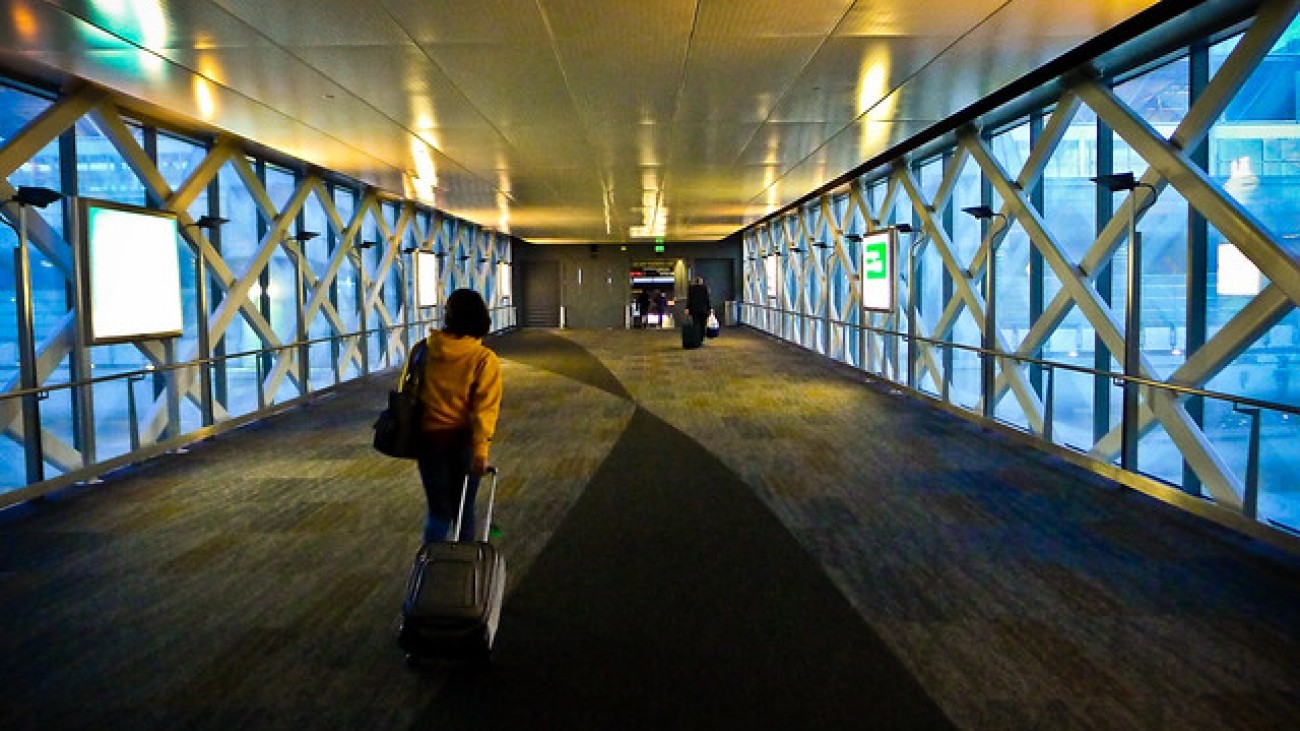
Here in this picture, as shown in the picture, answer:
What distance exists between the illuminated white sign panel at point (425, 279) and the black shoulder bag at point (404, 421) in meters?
14.3

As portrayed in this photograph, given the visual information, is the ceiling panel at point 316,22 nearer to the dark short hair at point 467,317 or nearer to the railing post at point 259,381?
the dark short hair at point 467,317

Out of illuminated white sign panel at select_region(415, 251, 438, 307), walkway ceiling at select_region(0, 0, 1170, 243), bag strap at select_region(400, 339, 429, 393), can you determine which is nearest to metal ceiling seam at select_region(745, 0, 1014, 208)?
walkway ceiling at select_region(0, 0, 1170, 243)

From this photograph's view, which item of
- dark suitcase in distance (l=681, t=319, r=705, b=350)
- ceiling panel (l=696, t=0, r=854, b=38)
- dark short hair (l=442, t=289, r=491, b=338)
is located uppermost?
ceiling panel (l=696, t=0, r=854, b=38)

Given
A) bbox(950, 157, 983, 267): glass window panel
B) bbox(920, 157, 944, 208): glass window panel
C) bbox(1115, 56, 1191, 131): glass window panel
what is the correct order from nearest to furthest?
bbox(1115, 56, 1191, 131): glass window panel < bbox(950, 157, 983, 267): glass window panel < bbox(920, 157, 944, 208): glass window panel

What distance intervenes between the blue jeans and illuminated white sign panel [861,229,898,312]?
9292 mm

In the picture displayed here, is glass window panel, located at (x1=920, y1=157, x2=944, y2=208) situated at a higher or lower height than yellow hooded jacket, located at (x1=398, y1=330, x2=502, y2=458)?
higher

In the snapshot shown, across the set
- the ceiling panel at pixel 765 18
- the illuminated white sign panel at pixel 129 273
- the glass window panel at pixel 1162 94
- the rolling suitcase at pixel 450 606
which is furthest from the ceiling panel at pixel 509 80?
the glass window panel at pixel 1162 94

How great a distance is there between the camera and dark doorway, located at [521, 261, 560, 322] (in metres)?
34.1

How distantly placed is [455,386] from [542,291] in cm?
3067

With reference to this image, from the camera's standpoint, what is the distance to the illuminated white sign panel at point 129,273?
7.09 m

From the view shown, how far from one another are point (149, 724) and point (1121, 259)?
310 inches

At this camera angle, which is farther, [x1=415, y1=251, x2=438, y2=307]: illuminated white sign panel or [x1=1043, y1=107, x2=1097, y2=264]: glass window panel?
[x1=415, y1=251, x2=438, y2=307]: illuminated white sign panel

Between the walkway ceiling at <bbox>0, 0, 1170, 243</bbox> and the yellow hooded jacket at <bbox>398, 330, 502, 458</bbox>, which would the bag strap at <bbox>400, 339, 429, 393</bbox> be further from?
the walkway ceiling at <bbox>0, 0, 1170, 243</bbox>

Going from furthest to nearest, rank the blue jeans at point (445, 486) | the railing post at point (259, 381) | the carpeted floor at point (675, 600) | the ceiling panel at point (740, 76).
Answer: the railing post at point (259, 381) < the ceiling panel at point (740, 76) < the blue jeans at point (445, 486) < the carpeted floor at point (675, 600)
